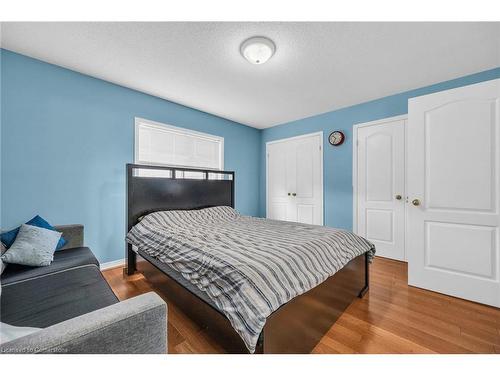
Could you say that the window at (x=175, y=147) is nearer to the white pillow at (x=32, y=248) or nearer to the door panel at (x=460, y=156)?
the white pillow at (x=32, y=248)

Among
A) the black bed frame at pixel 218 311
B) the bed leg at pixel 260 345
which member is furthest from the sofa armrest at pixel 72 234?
the bed leg at pixel 260 345

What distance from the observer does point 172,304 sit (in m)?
1.80

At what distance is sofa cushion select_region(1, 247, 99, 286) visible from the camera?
4.66ft

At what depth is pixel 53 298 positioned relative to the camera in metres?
1.18

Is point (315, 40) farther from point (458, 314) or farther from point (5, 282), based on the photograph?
point (5, 282)

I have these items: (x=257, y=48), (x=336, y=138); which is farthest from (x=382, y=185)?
(x=257, y=48)

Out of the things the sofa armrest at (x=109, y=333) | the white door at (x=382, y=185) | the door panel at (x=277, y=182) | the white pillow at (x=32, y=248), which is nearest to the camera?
the sofa armrest at (x=109, y=333)

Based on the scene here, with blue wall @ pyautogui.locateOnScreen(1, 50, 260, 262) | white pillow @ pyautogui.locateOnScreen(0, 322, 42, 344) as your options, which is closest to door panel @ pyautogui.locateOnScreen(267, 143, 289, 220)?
blue wall @ pyautogui.locateOnScreen(1, 50, 260, 262)

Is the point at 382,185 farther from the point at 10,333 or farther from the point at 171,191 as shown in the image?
the point at 10,333

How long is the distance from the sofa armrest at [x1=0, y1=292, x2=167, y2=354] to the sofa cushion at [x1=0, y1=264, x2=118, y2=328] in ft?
1.53

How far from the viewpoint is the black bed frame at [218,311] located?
114cm

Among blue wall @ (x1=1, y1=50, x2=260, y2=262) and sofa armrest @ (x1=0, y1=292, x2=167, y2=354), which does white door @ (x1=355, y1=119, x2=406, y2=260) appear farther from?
sofa armrest @ (x1=0, y1=292, x2=167, y2=354)

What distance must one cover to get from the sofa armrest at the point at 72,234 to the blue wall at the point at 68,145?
0.34 metres

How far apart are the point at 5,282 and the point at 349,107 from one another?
4188 millimetres
